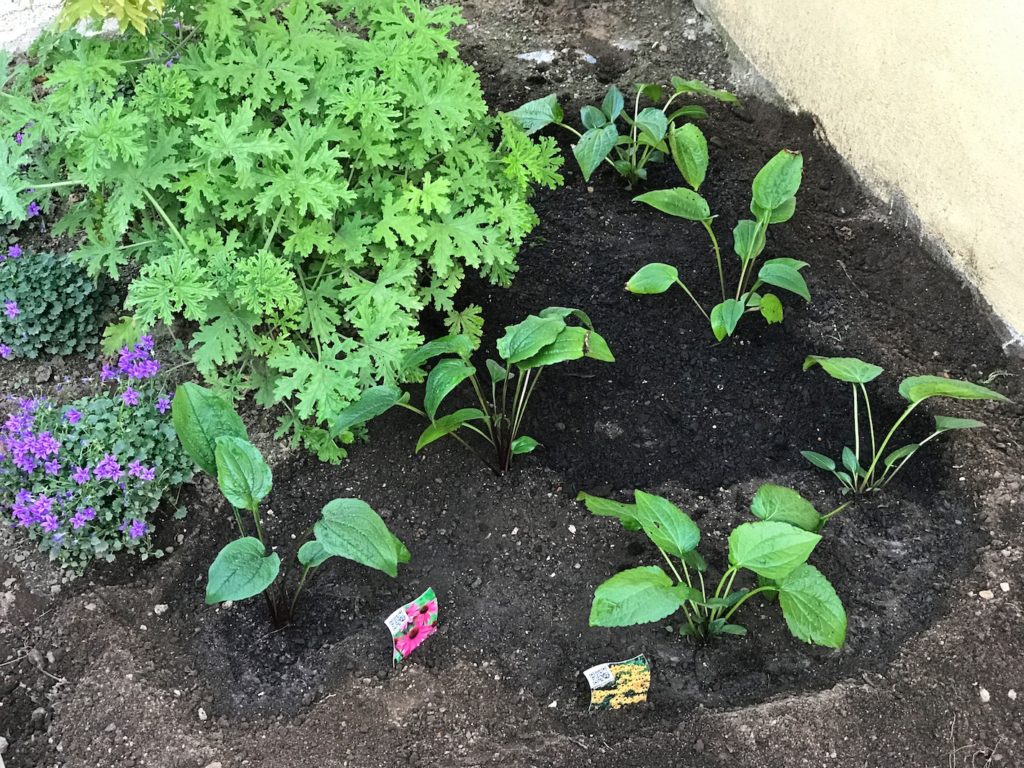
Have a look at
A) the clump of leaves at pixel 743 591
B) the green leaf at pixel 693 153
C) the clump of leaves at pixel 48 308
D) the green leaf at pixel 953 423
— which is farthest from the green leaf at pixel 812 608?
the clump of leaves at pixel 48 308

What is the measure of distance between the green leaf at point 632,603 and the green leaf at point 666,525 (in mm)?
110

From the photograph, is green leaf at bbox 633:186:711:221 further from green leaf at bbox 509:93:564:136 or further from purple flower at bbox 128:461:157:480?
purple flower at bbox 128:461:157:480

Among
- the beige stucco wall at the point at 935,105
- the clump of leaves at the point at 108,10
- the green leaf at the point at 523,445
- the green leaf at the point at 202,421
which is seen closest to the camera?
the clump of leaves at the point at 108,10

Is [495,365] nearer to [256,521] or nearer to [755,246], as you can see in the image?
[256,521]

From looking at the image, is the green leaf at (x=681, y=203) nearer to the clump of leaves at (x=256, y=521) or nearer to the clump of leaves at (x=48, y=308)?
the clump of leaves at (x=256, y=521)

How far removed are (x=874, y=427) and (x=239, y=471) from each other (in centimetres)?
184

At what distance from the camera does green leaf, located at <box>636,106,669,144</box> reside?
10.8 ft

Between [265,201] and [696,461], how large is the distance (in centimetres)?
142

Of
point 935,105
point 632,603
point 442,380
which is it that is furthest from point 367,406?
point 935,105

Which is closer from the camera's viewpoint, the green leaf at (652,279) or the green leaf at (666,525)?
the green leaf at (666,525)

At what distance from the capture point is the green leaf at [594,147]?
10.8ft

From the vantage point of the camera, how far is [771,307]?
2975 millimetres

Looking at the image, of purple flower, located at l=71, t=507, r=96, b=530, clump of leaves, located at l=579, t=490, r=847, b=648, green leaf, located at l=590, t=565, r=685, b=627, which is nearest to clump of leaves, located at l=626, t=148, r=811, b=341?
clump of leaves, located at l=579, t=490, r=847, b=648

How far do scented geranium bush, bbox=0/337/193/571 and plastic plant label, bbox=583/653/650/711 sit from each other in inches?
50.1
